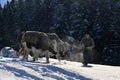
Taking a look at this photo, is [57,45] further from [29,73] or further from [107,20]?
[107,20]

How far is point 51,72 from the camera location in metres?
12.9

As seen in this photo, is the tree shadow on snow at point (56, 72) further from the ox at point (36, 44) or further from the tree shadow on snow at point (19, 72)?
the ox at point (36, 44)

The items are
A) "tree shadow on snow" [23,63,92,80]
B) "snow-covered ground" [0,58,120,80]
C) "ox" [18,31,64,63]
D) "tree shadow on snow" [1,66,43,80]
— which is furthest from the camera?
"ox" [18,31,64,63]

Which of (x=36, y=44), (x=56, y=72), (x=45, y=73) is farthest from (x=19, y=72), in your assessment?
(x=36, y=44)

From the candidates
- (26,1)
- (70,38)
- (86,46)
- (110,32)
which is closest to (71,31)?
(70,38)

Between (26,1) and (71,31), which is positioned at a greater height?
(26,1)

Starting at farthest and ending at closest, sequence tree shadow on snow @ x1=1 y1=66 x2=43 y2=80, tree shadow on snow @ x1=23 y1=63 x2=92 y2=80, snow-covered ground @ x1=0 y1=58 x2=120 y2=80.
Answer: tree shadow on snow @ x1=23 y1=63 x2=92 y2=80 → tree shadow on snow @ x1=1 y1=66 x2=43 y2=80 → snow-covered ground @ x1=0 y1=58 x2=120 y2=80

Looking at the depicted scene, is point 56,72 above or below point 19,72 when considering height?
below

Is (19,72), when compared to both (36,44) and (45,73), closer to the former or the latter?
(45,73)

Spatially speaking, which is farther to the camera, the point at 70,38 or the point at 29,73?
the point at 70,38

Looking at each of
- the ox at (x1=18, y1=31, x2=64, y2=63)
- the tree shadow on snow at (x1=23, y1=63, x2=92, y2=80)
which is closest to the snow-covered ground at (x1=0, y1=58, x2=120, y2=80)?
the tree shadow on snow at (x1=23, y1=63, x2=92, y2=80)

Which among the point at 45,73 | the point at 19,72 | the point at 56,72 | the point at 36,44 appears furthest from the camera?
the point at 36,44

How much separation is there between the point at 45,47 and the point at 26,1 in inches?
4113

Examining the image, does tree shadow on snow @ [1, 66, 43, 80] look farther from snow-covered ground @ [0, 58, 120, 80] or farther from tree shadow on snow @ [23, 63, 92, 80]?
tree shadow on snow @ [23, 63, 92, 80]
